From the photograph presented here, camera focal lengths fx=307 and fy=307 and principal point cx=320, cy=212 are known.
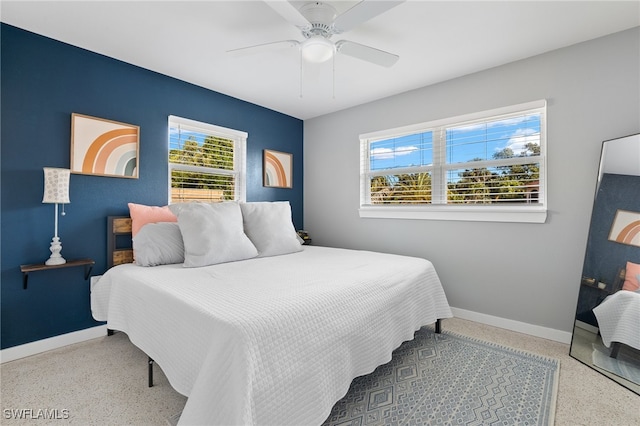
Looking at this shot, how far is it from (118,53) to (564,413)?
13.3ft

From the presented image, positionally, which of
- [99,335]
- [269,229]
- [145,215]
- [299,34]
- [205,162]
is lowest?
[99,335]

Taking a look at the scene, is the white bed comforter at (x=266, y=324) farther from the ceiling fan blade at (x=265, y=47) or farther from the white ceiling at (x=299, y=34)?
the white ceiling at (x=299, y=34)

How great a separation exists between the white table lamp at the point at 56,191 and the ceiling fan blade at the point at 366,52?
7.29ft

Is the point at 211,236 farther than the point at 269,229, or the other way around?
the point at 269,229

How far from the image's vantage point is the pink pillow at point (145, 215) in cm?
266

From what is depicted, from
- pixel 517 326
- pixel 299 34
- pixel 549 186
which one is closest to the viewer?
pixel 299 34

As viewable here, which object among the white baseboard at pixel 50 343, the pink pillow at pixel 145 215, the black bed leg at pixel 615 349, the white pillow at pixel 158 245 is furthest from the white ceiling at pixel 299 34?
the white baseboard at pixel 50 343

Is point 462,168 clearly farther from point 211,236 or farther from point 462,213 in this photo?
point 211,236

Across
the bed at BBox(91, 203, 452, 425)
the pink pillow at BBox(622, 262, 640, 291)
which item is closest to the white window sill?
the pink pillow at BBox(622, 262, 640, 291)

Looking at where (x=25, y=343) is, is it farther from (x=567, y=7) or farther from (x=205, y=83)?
(x=567, y=7)

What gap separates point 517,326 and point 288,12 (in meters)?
3.12

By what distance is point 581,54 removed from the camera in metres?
2.47

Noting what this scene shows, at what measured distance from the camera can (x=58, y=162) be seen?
8.00 feet

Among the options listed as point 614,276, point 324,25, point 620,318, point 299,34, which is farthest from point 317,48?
point 620,318
